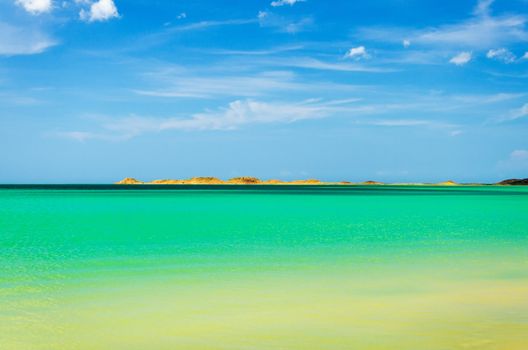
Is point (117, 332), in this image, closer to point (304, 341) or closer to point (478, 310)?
point (304, 341)

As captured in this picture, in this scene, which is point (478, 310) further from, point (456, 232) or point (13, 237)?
point (13, 237)

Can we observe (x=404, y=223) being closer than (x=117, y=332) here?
No

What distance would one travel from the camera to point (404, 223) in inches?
1158

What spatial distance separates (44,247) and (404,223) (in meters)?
18.5

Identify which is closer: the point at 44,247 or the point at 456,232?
the point at 44,247

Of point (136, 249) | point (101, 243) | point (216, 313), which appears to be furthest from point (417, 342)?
point (101, 243)

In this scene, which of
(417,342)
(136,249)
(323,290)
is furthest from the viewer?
(136,249)

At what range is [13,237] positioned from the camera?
2222 cm

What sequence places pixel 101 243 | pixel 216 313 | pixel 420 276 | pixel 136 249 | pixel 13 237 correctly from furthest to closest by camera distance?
1. pixel 13 237
2. pixel 101 243
3. pixel 136 249
4. pixel 420 276
5. pixel 216 313

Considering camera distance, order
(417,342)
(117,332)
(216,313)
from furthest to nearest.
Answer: (216,313), (117,332), (417,342)

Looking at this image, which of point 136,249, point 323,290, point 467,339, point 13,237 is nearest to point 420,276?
point 323,290

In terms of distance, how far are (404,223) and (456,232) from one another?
5.02 m

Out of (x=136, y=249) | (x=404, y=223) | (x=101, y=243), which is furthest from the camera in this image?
(x=404, y=223)

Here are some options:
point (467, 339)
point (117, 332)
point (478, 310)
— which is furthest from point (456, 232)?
point (117, 332)
